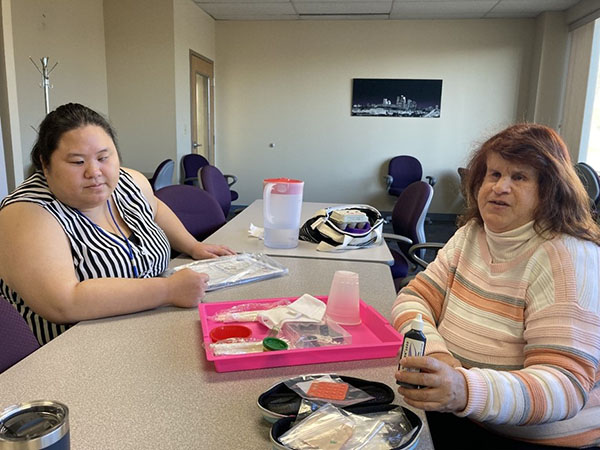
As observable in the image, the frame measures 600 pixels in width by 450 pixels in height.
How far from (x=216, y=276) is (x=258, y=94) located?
16.8 ft

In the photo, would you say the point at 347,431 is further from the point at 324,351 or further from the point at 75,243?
the point at 75,243

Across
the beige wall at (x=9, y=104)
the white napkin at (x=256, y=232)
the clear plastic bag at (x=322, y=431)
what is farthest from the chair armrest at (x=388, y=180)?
the clear plastic bag at (x=322, y=431)

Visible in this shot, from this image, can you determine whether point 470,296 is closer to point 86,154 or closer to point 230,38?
point 86,154

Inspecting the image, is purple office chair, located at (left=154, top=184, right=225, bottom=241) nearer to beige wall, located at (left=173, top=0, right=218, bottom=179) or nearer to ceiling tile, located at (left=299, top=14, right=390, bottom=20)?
beige wall, located at (left=173, top=0, right=218, bottom=179)

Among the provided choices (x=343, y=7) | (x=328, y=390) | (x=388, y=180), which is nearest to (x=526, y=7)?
(x=343, y=7)

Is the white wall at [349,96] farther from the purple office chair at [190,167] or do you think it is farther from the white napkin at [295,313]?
the white napkin at [295,313]

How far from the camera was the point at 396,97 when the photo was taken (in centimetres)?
606

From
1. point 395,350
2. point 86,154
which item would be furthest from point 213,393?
point 86,154

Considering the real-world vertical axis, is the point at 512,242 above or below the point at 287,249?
above

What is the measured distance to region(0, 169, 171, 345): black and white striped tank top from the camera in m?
1.28

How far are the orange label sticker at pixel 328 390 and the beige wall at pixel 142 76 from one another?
4717 mm

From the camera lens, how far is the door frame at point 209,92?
5570mm

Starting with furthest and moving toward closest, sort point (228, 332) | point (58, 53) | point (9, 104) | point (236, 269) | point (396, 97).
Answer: point (396, 97)
point (58, 53)
point (9, 104)
point (236, 269)
point (228, 332)

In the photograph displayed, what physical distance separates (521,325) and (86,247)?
1136 mm
